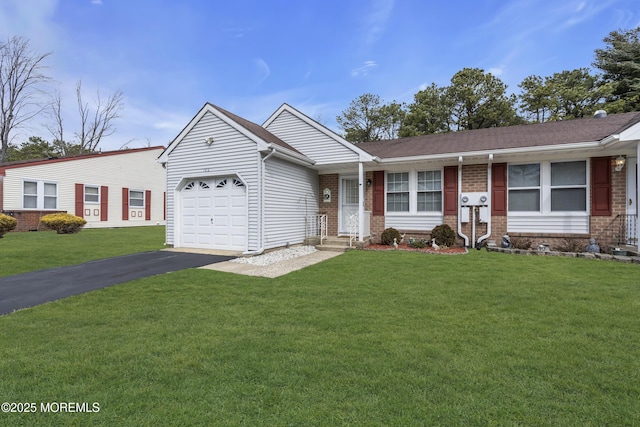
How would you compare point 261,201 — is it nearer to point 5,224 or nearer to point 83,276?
point 83,276

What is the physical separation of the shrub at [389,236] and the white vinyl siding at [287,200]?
2.90 m

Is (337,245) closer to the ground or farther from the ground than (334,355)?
farther from the ground

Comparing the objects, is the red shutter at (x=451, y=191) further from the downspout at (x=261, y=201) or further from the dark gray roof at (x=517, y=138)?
the downspout at (x=261, y=201)

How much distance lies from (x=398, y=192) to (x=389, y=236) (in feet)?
5.49

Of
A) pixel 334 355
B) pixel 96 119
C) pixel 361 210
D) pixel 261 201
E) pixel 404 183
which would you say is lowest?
pixel 334 355

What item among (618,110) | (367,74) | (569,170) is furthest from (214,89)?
(618,110)

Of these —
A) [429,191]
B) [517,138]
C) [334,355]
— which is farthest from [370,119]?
[334,355]

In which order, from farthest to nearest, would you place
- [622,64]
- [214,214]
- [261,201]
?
[622,64] → [214,214] → [261,201]

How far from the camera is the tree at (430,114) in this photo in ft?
89.6

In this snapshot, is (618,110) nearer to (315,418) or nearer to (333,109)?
(333,109)

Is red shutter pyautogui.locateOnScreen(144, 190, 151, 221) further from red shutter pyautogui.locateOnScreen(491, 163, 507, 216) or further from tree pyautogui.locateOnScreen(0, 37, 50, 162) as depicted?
red shutter pyautogui.locateOnScreen(491, 163, 507, 216)

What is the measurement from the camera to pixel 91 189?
1900 cm

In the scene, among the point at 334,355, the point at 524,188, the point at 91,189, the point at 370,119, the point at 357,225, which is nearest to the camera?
the point at 334,355

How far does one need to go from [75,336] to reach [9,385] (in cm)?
98
